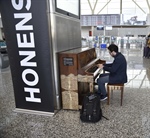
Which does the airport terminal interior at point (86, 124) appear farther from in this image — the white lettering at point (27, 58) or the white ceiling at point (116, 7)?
the white ceiling at point (116, 7)

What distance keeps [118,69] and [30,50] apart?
1.65 metres

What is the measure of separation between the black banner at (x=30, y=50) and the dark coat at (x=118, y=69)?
116 cm

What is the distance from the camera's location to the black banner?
239cm

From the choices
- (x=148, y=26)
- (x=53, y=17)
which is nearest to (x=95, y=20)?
(x=148, y=26)

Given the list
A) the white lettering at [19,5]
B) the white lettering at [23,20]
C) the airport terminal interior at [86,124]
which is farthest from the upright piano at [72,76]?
the white lettering at [19,5]

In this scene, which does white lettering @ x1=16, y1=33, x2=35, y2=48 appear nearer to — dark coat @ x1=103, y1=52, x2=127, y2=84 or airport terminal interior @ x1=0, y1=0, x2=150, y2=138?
airport terminal interior @ x1=0, y1=0, x2=150, y2=138

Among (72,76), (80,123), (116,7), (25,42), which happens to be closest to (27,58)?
(25,42)

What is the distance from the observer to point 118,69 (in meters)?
2.81

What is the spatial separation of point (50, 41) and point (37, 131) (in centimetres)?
144

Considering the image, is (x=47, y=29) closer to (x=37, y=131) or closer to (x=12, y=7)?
(x=12, y=7)

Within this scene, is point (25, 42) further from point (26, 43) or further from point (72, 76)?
point (72, 76)

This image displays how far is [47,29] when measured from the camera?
7.88ft

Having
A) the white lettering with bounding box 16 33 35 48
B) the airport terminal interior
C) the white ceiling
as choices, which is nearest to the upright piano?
the airport terminal interior

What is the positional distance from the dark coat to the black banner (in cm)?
116
